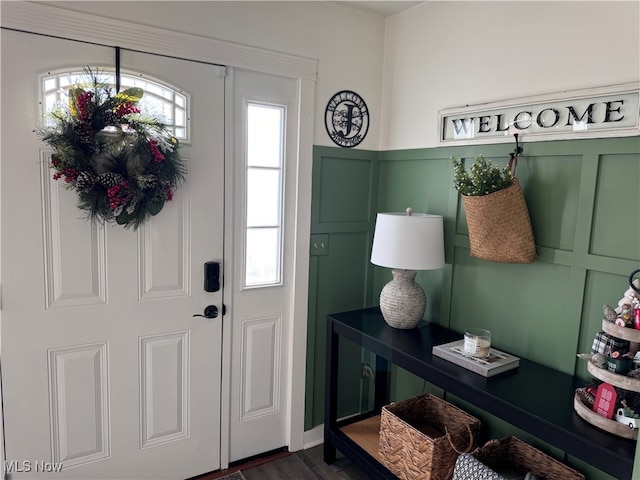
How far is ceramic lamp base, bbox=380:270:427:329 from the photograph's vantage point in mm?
2273

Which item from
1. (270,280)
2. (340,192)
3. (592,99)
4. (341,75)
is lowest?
(270,280)

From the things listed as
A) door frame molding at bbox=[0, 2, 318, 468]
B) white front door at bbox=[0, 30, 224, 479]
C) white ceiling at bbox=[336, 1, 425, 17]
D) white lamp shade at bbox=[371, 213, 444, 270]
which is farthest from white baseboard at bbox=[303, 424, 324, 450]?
white ceiling at bbox=[336, 1, 425, 17]

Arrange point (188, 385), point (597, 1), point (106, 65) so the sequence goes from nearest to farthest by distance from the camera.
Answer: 1. point (597, 1)
2. point (106, 65)
3. point (188, 385)

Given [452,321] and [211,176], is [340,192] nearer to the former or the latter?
[211,176]

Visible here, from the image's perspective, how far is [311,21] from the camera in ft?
7.88

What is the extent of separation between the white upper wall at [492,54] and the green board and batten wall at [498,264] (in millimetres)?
222

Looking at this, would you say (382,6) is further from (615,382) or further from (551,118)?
(615,382)

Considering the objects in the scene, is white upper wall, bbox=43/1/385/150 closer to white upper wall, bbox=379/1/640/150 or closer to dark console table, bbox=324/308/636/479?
white upper wall, bbox=379/1/640/150

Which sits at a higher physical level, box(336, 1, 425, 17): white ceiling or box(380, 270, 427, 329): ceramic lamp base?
→ box(336, 1, 425, 17): white ceiling

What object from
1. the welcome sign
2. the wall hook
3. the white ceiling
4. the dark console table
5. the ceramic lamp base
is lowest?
the dark console table

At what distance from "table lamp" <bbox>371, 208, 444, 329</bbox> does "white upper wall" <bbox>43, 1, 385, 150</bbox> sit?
2.24 ft

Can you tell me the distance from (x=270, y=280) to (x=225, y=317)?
0.31 m

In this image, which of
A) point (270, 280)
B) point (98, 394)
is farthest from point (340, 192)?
point (98, 394)

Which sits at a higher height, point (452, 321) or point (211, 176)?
point (211, 176)
